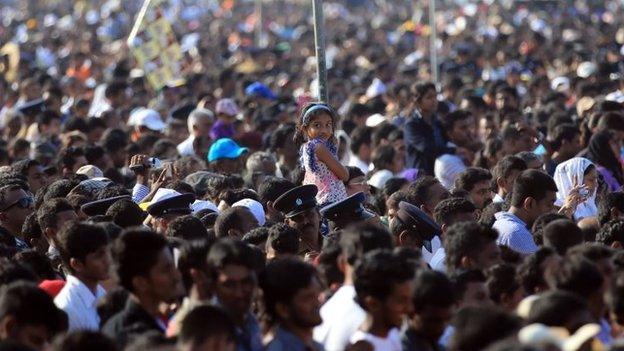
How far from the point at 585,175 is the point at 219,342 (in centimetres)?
595

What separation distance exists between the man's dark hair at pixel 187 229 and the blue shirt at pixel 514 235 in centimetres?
175

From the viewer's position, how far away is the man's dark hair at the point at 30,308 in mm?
6645

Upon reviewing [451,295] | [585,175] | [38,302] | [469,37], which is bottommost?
[38,302]

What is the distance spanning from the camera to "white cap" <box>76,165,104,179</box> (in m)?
12.0

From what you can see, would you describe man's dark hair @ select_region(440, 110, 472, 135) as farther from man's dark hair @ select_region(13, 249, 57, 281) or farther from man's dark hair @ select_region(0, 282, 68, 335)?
man's dark hair @ select_region(0, 282, 68, 335)

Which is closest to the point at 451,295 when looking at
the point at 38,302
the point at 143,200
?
the point at 38,302

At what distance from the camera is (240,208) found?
32.3 feet

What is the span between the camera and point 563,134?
44.4ft

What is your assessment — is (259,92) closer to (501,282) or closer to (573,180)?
(573,180)

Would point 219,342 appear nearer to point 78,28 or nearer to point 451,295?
point 451,295

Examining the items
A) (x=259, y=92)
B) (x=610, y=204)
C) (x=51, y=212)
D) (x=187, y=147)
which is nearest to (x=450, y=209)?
(x=610, y=204)

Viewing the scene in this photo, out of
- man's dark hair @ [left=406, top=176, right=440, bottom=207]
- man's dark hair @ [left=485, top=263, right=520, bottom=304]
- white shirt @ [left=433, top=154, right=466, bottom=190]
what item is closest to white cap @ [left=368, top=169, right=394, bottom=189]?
white shirt @ [left=433, top=154, right=466, bottom=190]

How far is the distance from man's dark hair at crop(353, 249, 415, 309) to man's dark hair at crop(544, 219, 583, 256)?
1.85 m

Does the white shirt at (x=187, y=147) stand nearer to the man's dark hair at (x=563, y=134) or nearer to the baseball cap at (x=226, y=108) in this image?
the baseball cap at (x=226, y=108)
